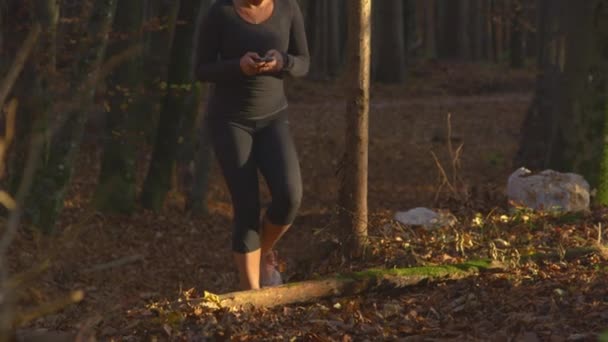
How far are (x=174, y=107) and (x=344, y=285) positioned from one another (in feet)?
31.4

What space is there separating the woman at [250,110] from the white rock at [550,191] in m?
3.56

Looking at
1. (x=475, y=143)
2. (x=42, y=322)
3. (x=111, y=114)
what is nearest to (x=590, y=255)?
(x=42, y=322)

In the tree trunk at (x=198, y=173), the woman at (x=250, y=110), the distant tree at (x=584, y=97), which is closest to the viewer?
the woman at (x=250, y=110)

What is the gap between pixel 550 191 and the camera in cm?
1018

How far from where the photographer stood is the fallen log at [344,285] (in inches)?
252

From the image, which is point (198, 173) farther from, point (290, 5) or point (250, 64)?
point (250, 64)

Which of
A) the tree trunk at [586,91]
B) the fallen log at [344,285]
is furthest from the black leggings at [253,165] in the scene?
the tree trunk at [586,91]

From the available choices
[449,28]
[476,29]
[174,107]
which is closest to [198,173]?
[174,107]

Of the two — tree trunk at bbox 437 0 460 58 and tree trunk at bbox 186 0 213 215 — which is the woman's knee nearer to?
tree trunk at bbox 186 0 213 215

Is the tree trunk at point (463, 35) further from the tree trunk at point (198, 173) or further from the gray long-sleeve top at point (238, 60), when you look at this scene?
the gray long-sleeve top at point (238, 60)

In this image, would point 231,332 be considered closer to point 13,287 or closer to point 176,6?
point 13,287

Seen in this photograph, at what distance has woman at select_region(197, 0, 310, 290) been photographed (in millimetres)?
6801

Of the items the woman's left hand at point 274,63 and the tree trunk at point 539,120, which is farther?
the tree trunk at point 539,120

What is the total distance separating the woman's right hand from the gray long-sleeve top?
0.06 metres
